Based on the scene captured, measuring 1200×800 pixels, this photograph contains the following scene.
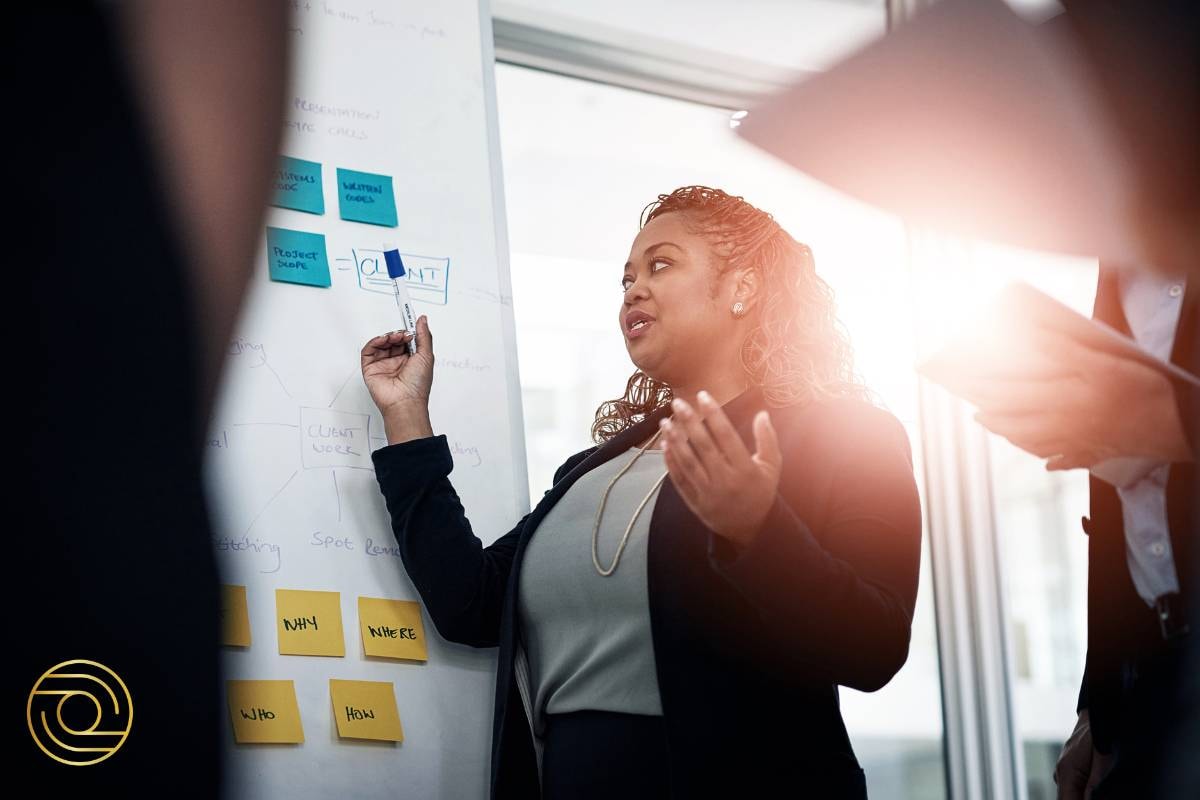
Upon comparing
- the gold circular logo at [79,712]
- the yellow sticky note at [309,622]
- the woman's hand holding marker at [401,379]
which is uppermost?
the woman's hand holding marker at [401,379]

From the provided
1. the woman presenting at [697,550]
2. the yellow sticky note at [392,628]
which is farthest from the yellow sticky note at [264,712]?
the woman presenting at [697,550]

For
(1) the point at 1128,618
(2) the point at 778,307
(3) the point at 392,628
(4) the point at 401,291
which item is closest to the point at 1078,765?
(1) the point at 1128,618

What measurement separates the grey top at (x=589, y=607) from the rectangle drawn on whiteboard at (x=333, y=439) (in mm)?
275

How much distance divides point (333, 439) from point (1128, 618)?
1.01 metres

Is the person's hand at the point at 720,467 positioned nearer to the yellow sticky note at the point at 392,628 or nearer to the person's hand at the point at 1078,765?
the person's hand at the point at 1078,765

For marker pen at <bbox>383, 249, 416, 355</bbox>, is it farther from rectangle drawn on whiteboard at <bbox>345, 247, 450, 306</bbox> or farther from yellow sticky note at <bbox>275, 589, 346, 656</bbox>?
yellow sticky note at <bbox>275, 589, 346, 656</bbox>

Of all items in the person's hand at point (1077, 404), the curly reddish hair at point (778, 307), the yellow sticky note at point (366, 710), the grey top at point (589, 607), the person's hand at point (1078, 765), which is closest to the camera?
the person's hand at point (1077, 404)

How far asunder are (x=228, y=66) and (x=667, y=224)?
0.67m

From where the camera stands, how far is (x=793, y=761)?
4.23 feet

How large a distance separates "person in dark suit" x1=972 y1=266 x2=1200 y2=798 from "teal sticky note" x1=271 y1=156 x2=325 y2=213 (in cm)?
101

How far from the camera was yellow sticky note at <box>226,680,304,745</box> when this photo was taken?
4.55 feet

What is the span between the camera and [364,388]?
5.24 feet

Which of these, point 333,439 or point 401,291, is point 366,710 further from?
point 401,291

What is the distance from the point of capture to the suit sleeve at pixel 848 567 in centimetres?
114
